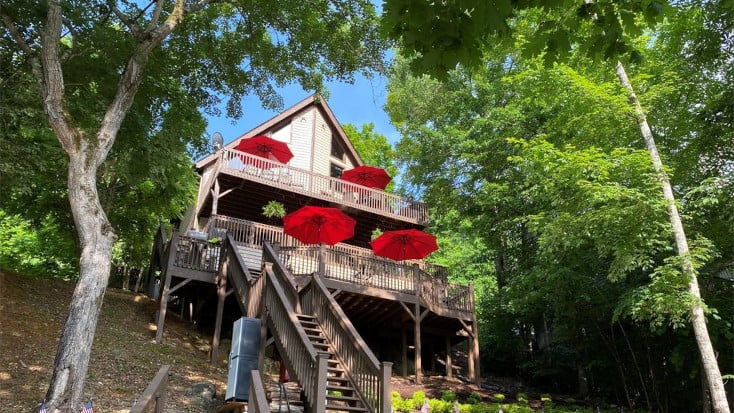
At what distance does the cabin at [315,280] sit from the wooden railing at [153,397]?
206 centimetres

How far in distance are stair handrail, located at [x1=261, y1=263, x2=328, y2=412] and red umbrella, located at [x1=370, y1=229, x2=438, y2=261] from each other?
17.7 ft

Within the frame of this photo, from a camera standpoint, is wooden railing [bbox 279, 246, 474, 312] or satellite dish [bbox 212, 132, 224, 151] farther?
satellite dish [bbox 212, 132, 224, 151]

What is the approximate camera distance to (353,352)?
7.80 m

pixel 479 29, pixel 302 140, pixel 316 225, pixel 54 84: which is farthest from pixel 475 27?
pixel 302 140

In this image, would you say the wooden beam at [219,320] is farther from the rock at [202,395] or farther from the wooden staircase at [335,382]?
the wooden staircase at [335,382]

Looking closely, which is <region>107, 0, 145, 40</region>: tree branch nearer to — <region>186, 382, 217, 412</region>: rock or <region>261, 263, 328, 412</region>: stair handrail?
<region>261, 263, 328, 412</region>: stair handrail

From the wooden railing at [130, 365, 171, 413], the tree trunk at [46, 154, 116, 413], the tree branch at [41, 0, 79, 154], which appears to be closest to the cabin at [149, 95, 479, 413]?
the wooden railing at [130, 365, 171, 413]

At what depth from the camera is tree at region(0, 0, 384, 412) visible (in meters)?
7.09

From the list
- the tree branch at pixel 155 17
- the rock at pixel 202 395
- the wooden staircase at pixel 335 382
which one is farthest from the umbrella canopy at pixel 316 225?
the tree branch at pixel 155 17

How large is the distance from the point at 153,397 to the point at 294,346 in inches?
144

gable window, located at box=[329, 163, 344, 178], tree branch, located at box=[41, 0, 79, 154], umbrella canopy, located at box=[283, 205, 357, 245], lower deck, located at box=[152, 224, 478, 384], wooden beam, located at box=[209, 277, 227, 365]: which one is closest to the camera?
tree branch, located at box=[41, 0, 79, 154]

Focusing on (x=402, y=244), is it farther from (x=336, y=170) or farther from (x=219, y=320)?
(x=336, y=170)

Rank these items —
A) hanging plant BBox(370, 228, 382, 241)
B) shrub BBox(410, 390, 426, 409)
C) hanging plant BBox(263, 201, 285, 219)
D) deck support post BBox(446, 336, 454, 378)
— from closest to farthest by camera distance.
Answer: shrub BBox(410, 390, 426, 409), deck support post BBox(446, 336, 454, 378), hanging plant BBox(263, 201, 285, 219), hanging plant BBox(370, 228, 382, 241)

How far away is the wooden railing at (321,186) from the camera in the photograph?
1784cm
